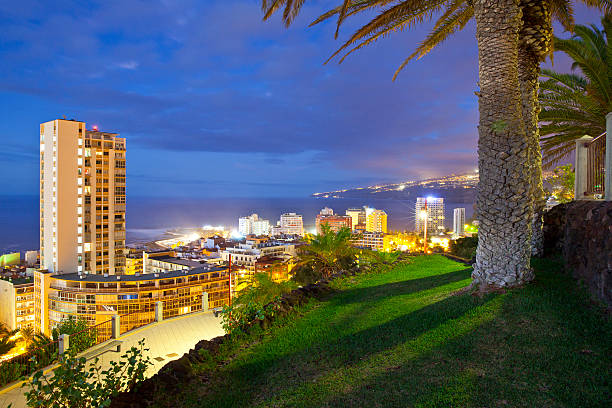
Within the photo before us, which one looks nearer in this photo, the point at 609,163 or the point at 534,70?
the point at 609,163

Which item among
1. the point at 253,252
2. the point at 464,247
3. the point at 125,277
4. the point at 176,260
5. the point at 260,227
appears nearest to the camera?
the point at 464,247

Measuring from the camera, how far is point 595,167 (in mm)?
6359

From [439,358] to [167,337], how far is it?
24.4 ft

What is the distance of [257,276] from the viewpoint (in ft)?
27.3

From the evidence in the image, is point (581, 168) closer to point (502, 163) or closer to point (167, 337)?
point (502, 163)

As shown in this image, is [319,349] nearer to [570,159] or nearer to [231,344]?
[231,344]

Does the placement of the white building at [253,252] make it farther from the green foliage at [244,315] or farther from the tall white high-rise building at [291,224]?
the tall white high-rise building at [291,224]

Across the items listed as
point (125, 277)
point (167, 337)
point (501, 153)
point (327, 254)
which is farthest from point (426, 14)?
point (125, 277)

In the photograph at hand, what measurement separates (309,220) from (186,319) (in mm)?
112605

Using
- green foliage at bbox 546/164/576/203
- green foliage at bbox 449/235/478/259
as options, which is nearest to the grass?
green foliage at bbox 449/235/478/259

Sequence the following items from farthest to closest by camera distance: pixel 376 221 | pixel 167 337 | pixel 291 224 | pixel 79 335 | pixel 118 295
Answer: pixel 291 224 < pixel 376 221 < pixel 118 295 < pixel 167 337 < pixel 79 335

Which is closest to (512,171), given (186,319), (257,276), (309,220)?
(257,276)

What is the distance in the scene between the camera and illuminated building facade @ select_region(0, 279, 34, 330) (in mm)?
25297

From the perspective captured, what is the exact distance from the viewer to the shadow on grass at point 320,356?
367 centimetres
